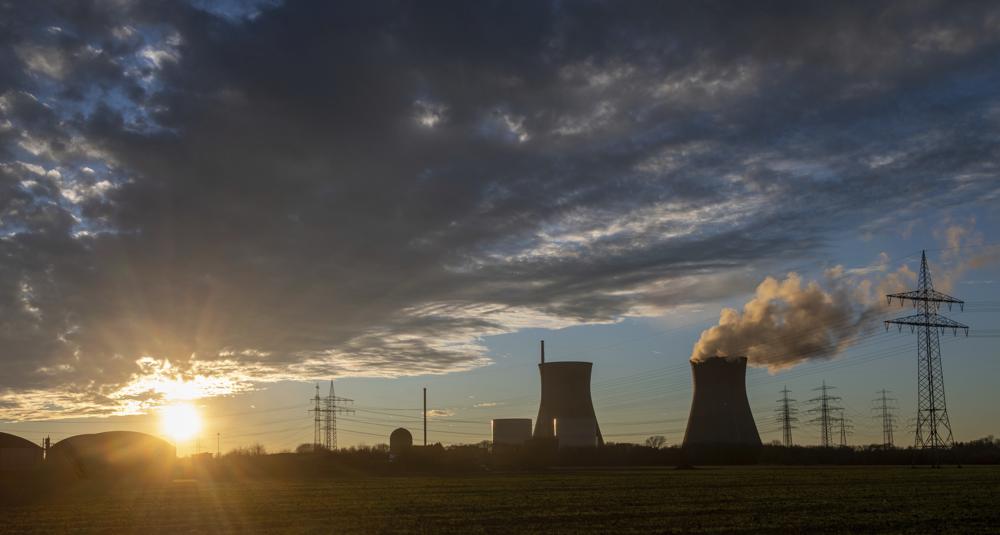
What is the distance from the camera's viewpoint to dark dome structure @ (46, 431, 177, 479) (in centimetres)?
6316

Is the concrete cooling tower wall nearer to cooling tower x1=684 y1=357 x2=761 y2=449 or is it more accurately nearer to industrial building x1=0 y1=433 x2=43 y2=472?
cooling tower x1=684 y1=357 x2=761 y2=449

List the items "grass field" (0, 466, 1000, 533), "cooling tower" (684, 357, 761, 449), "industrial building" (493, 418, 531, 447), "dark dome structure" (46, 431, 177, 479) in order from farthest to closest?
1. "industrial building" (493, 418, 531, 447)
2. "cooling tower" (684, 357, 761, 449)
3. "dark dome structure" (46, 431, 177, 479)
4. "grass field" (0, 466, 1000, 533)

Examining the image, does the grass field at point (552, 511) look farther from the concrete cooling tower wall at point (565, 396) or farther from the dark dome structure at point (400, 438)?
the dark dome structure at point (400, 438)

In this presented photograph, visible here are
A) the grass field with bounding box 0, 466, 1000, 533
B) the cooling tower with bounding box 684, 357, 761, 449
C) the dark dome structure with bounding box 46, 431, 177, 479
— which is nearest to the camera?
the grass field with bounding box 0, 466, 1000, 533

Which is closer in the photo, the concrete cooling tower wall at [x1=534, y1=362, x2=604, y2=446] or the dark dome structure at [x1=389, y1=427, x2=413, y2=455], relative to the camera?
the concrete cooling tower wall at [x1=534, y1=362, x2=604, y2=446]

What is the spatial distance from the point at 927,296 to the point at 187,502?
52.3 m

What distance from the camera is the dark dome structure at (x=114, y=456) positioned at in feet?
207

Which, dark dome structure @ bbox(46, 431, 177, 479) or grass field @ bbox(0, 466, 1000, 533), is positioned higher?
grass field @ bbox(0, 466, 1000, 533)

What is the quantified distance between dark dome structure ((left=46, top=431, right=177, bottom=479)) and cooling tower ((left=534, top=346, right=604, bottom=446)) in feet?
105

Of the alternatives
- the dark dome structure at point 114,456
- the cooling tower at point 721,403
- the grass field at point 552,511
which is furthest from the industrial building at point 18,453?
the cooling tower at point 721,403

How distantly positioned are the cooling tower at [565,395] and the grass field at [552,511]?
40778 millimetres

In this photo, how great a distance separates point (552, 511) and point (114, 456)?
52.5 m

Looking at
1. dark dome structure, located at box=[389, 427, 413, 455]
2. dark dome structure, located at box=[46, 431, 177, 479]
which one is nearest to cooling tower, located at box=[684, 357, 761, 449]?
dark dome structure, located at box=[389, 427, 413, 455]

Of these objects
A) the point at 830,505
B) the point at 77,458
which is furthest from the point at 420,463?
the point at 830,505
